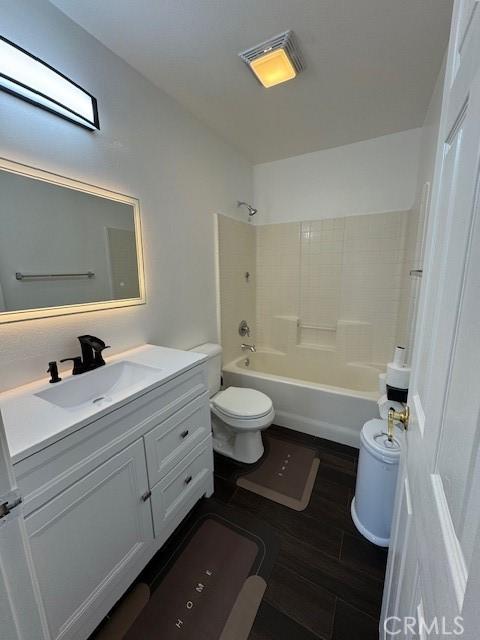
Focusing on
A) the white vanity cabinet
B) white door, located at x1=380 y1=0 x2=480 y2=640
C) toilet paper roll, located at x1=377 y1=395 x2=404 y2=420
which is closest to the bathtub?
toilet paper roll, located at x1=377 y1=395 x2=404 y2=420

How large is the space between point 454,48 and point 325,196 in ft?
6.91

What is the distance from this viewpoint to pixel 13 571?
45 cm

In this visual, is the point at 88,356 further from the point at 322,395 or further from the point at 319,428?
the point at 319,428

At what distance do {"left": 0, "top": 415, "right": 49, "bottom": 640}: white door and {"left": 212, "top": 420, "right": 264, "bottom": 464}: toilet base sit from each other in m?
1.44

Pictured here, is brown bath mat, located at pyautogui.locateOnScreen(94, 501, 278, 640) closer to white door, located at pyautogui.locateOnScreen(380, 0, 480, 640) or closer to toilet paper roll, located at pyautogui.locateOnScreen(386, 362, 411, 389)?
white door, located at pyautogui.locateOnScreen(380, 0, 480, 640)

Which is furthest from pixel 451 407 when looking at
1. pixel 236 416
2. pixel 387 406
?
pixel 236 416

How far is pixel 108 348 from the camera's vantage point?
145 centimetres

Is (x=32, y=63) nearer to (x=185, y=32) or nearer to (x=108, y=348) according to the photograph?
(x=185, y=32)

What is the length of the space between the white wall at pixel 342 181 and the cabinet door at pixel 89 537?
8.36 feet

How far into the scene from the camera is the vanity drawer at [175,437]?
1149mm

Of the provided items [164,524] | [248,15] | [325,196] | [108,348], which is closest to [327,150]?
[325,196]

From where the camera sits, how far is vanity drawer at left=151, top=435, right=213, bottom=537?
120 centimetres

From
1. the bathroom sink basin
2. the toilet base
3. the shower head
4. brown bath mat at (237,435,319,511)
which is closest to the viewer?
the bathroom sink basin

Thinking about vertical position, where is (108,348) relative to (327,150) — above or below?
below
